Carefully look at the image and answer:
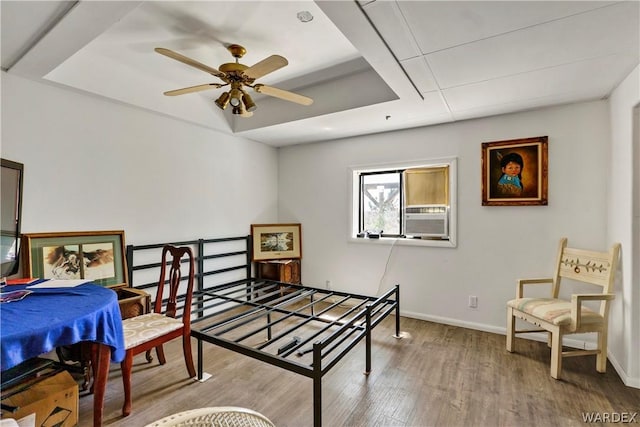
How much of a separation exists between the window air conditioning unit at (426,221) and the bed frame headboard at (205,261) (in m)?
2.15

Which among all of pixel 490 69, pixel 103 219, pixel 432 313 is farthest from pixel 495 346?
pixel 103 219

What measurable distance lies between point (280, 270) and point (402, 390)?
2.28m

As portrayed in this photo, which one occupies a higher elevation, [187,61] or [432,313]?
[187,61]

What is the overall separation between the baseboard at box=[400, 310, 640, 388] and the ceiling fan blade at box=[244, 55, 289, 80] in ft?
9.98

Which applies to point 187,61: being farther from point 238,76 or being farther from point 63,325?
point 63,325

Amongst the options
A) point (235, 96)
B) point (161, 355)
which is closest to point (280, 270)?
point (161, 355)

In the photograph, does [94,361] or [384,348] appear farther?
[384,348]

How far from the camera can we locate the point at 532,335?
9.62 feet

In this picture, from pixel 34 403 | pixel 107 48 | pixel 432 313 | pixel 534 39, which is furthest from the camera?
pixel 432 313

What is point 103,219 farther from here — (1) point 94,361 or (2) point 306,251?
(2) point 306,251

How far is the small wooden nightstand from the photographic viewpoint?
407 cm

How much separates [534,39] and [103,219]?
11.6 feet

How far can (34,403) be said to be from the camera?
5.04 ft

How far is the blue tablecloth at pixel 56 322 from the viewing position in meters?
1.23
